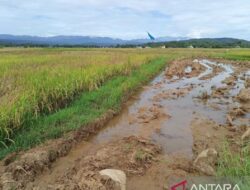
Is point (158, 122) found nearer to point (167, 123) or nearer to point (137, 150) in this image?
point (167, 123)

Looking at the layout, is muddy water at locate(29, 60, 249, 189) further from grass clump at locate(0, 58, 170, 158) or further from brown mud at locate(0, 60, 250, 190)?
grass clump at locate(0, 58, 170, 158)

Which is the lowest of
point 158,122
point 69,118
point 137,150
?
point 158,122

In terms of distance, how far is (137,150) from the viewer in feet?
17.8

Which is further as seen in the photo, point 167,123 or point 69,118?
point 167,123

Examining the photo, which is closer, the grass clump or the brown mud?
the brown mud

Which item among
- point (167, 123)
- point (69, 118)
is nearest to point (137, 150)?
point (69, 118)

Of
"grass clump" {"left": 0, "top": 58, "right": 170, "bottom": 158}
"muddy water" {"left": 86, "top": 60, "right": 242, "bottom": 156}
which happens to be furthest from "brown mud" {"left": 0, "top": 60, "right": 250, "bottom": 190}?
"grass clump" {"left": 0, "top": 58, "right": 170, "bottom": 158}

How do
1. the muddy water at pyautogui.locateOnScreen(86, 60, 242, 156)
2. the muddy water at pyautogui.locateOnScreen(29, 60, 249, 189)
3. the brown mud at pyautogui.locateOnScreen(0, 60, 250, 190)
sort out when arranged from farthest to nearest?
the muddy water at pyautogui.locateOnScreen(86, 60, 242, 156), the muddy water at pyautogui.locateOnScreen(29, 60, 249, 189), the brown mud at pyautogui.locateOnScreen(0, 60, 250, 190)

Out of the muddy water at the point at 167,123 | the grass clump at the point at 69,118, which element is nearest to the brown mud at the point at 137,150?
the muddy water at the point at 167,123

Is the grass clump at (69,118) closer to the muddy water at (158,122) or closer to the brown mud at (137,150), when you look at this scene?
the brown mud at (137,150)

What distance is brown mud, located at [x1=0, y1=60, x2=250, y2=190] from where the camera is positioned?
4.39 metres

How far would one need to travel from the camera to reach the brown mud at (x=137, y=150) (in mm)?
4391

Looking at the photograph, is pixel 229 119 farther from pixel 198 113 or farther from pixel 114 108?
pixel 114 108

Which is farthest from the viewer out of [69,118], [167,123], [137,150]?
[167,123]
